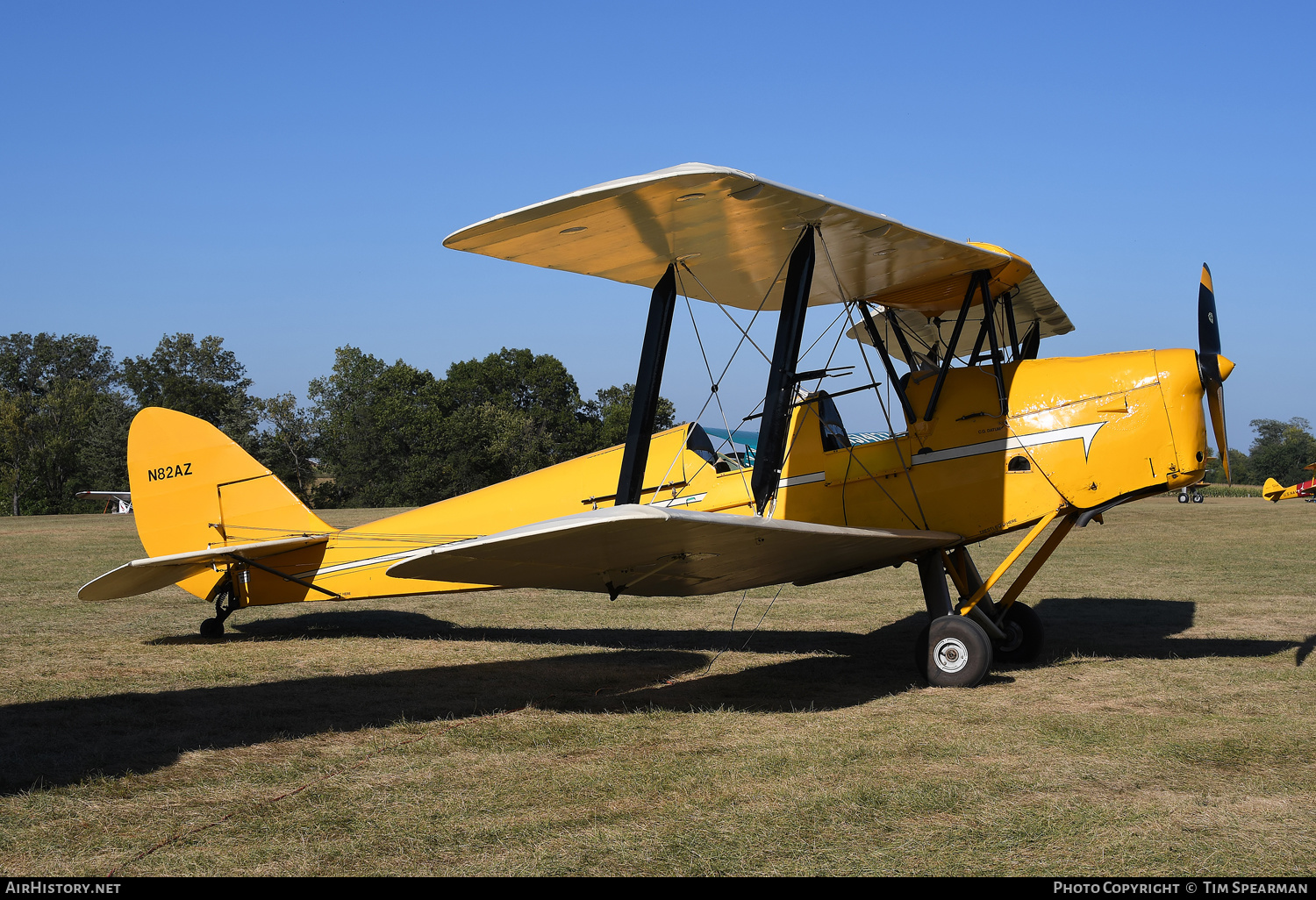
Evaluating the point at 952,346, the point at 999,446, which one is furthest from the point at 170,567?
the point at 999,446

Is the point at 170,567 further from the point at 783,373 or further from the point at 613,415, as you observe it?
the point at 613,415

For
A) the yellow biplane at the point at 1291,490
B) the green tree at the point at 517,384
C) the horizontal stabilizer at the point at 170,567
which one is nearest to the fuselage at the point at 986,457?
the horizontal stabilizer at the point at 170,567

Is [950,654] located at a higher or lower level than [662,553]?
lower

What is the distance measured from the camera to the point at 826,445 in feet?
20.7

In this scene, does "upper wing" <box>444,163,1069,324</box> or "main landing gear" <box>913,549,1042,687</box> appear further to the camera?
"main landing gear" <box>913,549,1042,687</box>

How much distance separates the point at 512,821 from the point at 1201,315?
523cm

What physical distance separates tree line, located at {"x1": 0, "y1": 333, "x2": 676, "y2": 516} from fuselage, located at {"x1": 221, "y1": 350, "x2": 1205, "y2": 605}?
47.0 metres

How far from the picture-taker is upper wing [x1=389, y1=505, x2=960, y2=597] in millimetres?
4309

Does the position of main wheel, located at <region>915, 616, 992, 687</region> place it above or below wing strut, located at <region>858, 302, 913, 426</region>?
below

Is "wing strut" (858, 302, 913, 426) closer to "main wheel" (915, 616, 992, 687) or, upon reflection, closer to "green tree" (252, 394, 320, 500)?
"main wheel" (915, 616, 992, 687)

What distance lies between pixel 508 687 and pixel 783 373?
2.76 metres

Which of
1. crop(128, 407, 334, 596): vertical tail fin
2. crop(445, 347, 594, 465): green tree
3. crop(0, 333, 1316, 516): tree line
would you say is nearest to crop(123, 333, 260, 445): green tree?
crop(0, 333, 1316, 516): tree line

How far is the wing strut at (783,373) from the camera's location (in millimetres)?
5523
